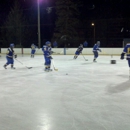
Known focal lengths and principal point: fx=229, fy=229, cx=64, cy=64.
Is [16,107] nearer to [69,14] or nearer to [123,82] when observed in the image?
[123,82]

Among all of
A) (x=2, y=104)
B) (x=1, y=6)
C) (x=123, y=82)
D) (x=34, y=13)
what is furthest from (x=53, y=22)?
(x=2, y=104)

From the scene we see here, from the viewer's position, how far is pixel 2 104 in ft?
16.6

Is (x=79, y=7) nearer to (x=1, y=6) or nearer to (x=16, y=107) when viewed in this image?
(x=1, y=6)

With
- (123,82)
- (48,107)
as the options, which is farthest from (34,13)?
(48,107)

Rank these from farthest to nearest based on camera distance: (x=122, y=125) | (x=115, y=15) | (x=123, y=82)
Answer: (x=115, y=15) → (x=123, y=82) → (x=122, y=125)

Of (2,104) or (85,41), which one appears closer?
(2,104)

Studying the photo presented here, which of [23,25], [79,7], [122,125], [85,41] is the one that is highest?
[79,7]

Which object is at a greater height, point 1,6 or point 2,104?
point 1,6

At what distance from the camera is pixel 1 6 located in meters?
38.7

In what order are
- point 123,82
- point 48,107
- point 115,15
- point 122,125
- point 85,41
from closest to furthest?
point 122,125 < point 48,107 < point 123,82 < point 85,41 < point 115,15

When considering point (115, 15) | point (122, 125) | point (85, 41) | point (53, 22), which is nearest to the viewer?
point (122, 125)

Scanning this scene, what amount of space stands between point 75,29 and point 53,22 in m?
5.23

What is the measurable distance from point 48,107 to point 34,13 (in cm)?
3497

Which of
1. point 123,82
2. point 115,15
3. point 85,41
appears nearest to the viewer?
point 123,82
